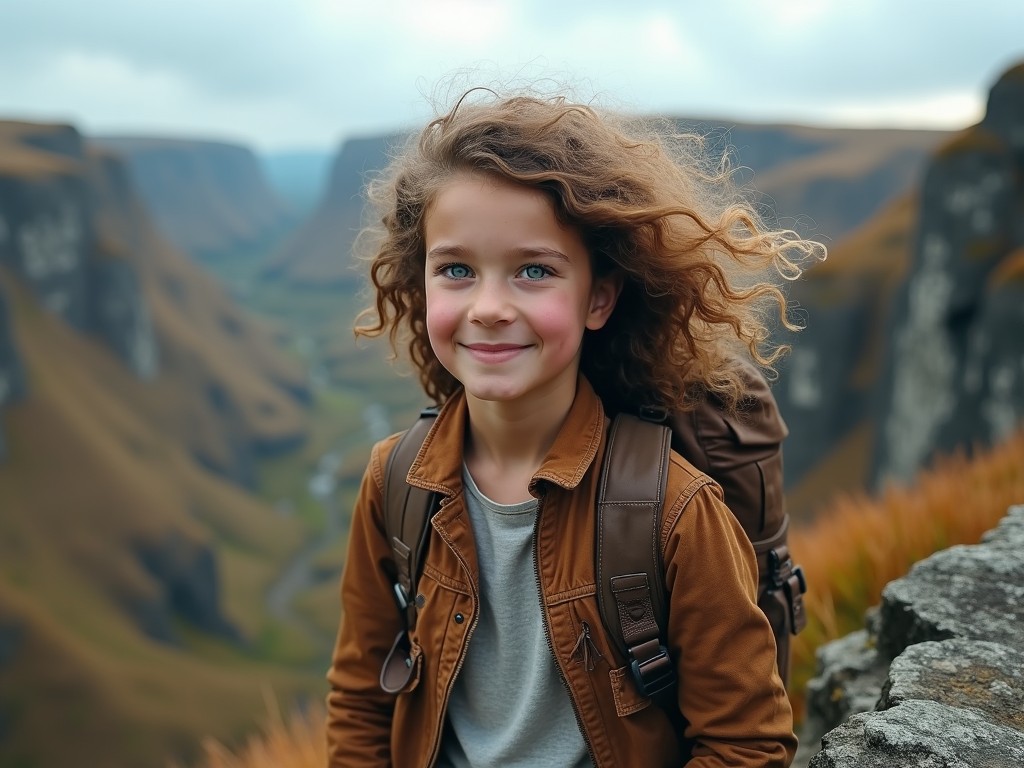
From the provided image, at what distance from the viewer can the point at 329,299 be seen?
565 ft

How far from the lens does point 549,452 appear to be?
2584 mm

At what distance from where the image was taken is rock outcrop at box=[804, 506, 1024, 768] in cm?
212

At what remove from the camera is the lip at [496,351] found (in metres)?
2.55

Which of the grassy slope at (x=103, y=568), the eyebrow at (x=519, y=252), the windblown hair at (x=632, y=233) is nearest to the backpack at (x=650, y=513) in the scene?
the windblown hair at (x=632, y=233)

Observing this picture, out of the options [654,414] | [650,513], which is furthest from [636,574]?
[654,414]

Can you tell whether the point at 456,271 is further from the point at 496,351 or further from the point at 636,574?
the point at 636,574

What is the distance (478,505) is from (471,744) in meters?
0.70

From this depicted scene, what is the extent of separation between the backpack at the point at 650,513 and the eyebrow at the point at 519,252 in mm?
505

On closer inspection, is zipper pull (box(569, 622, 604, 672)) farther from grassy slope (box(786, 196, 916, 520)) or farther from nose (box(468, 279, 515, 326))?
grassy slope (box(786, 196, 916, 520))

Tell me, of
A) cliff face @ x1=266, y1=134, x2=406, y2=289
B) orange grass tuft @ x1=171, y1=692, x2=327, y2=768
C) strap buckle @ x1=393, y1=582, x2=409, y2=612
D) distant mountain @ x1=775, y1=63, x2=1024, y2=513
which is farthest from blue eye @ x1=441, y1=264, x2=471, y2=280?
cliff face @ x1=266, y1=134, x2=406, y2=289

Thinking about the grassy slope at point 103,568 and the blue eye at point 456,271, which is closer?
the blue eye at point 456,271

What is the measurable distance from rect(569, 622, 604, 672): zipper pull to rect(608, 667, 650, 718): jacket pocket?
0.17ft

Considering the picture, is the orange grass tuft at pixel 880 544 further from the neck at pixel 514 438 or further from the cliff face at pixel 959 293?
the cliff face at pixel 959 293

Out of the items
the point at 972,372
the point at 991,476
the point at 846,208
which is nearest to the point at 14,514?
the point at 972,372
